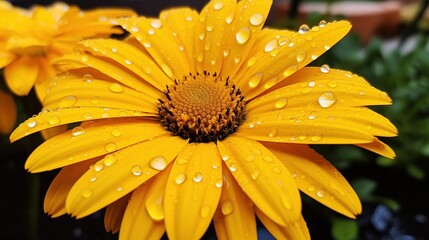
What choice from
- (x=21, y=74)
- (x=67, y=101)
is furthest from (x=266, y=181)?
(x=21, y=74)

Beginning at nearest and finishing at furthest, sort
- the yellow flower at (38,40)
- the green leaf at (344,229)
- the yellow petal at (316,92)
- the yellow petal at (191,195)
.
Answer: the yellow petal at (191,195) < the yellow petal at (316,92) < the yellow flower at (38,40) < the green leaf at (344,229)

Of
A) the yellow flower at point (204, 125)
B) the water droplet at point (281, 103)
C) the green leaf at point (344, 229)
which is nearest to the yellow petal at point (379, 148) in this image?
the yellow flower at point (204, 125)

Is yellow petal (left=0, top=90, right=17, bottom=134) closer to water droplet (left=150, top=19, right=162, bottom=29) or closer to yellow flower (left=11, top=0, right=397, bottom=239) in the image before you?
yellow flower (left=11, top=0, right=397, bottom=239)

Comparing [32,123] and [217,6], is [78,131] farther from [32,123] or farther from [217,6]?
[217,6]

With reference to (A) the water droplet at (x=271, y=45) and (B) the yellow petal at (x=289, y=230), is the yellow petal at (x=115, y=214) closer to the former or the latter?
(B) the yellow petal at (x=289, y=230)

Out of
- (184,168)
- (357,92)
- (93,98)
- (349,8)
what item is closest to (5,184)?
(93,98)
